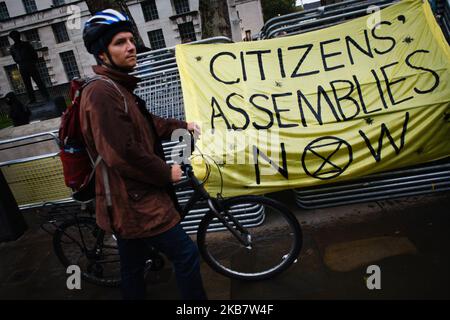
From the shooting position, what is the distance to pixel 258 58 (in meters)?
3.61

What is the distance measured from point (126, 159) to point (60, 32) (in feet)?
123

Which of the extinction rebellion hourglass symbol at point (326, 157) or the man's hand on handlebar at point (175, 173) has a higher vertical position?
the man's hand on handlebar at point (175, 173)

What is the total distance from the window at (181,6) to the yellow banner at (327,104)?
31.2 m

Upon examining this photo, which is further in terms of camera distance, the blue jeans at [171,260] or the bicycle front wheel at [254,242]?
the bicycle front wheel at [254,242]

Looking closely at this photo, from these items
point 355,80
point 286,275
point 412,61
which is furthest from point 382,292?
point 412,61

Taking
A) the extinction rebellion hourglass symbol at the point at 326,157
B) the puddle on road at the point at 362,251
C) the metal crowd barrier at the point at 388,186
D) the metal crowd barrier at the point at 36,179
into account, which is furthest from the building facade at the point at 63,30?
the puddle on road at the point at 362,251

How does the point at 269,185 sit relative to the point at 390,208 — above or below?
above

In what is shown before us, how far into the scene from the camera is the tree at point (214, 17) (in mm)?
7129

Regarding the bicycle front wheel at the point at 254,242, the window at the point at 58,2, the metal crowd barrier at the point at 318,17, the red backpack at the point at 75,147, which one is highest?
the window at the point at 58,2

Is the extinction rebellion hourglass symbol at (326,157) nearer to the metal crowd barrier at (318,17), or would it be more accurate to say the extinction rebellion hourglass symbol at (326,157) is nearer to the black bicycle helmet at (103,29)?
the metal crowd barrier at (318,17)

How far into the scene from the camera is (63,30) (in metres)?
33.2

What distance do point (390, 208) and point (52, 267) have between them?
382 centimetres

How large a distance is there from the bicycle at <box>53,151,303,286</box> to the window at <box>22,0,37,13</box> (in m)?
38.3

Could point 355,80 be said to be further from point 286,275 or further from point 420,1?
point 286,275
